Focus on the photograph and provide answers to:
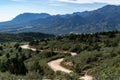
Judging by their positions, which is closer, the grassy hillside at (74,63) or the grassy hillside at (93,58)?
the grassy hillside at (74,63)

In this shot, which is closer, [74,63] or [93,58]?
[74,63]

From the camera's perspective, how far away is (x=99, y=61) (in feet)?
225

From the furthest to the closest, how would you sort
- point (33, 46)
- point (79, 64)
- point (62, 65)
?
1. point (33, 46)
2. point (62, 65)
3. point (79, 64)

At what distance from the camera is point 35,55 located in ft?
315

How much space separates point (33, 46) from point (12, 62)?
5654 cm

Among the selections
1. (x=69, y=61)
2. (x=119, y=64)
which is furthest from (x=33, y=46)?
(x=119, y=64)

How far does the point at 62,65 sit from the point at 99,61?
29.6 feet

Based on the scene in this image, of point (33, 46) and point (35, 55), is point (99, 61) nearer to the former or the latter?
point (35, 55)

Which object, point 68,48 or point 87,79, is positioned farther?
point 68,48

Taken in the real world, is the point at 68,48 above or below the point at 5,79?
below

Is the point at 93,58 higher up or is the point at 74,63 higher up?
the point at 93,58

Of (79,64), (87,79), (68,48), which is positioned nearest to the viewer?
(87,79)

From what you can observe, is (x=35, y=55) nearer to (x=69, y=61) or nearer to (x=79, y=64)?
(x=69, y=61)

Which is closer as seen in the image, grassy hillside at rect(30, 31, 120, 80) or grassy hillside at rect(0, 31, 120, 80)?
grassy hillside at rect(0, 31, 120, 80)
